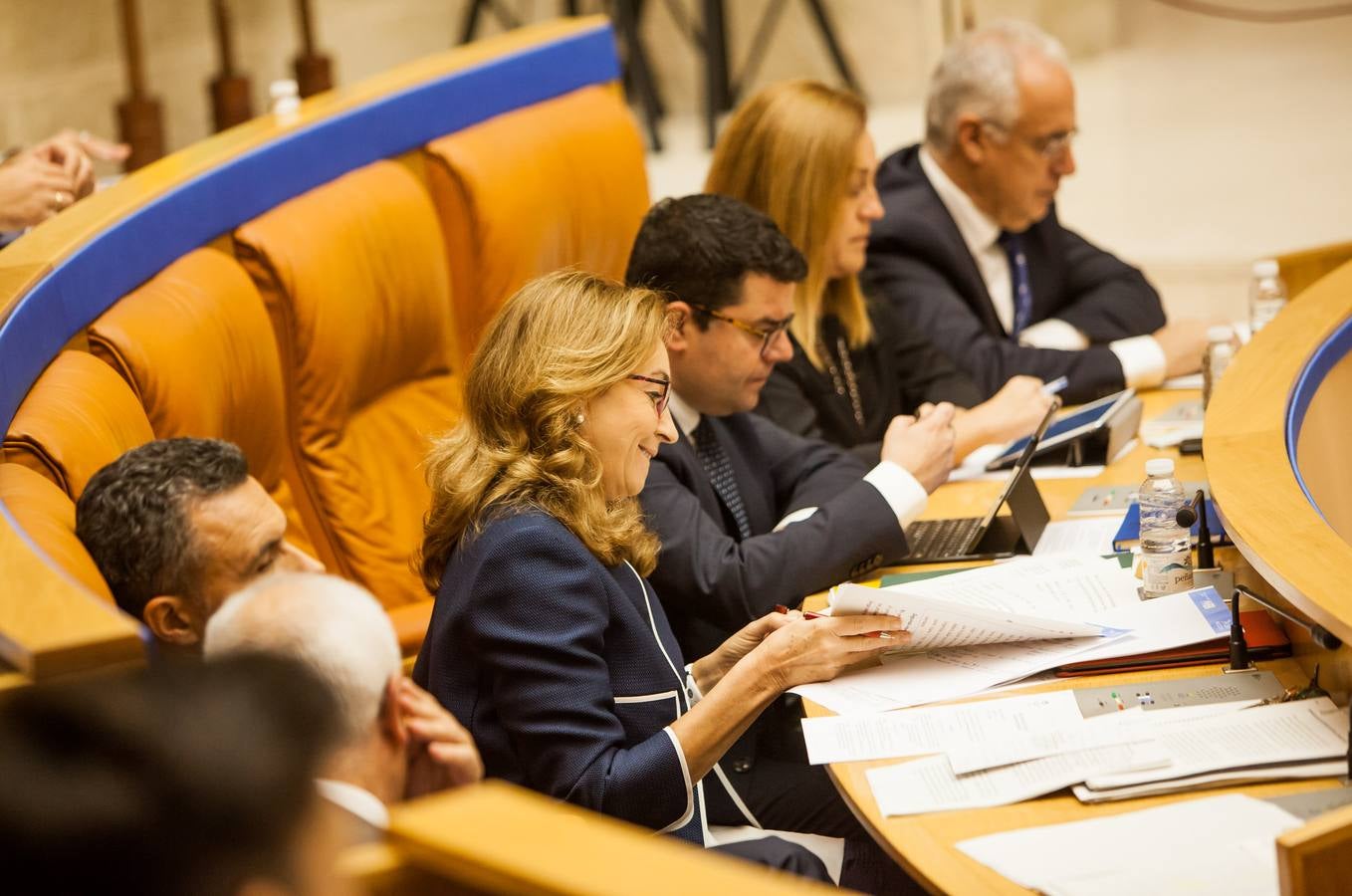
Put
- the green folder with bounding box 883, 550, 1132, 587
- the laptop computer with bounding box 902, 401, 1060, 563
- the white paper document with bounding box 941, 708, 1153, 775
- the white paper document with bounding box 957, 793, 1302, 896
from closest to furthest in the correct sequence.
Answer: the white paper document with bounding box 957, 793, 1302, 896 < the white paper document with bounding box 941, 708, 1153, 775 < the green folder with bounding box 883, 550, 1132, 587 < the laptop computer with bounding box 902, 401, 1060, 563

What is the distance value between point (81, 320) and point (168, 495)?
57 cm

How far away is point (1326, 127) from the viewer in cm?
609

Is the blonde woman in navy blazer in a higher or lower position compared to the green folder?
higher

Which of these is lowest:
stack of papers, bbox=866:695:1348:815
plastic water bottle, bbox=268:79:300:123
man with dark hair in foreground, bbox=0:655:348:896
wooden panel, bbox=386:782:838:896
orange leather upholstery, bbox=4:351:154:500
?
stack of papers, bbox=866:695:1348:815

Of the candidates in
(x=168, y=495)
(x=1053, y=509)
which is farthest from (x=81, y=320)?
(x=1053, y=509)

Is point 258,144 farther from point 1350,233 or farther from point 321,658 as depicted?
point 1350,233

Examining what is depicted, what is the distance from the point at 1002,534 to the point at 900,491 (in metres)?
0.16

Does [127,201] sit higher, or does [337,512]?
[127,201]

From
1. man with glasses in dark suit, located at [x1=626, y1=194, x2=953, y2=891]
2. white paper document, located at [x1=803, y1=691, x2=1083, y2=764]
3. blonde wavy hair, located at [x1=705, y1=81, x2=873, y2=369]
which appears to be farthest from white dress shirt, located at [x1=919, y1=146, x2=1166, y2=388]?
white paper document, located at [x1=803, y1=691, x2=1083, y2=764]

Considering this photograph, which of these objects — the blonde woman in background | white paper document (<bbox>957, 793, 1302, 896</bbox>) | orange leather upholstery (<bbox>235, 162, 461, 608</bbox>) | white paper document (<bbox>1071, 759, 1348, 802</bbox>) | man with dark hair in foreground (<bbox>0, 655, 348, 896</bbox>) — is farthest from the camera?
the blonde woman in background

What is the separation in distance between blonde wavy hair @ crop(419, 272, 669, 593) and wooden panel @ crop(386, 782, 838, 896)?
0.91m

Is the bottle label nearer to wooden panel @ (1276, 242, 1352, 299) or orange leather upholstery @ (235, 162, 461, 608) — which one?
orange leather upholstery @ (235, 162, 461, 608)

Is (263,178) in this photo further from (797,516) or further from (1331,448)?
(1331,448)

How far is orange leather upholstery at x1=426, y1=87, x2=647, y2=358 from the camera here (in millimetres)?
3150
